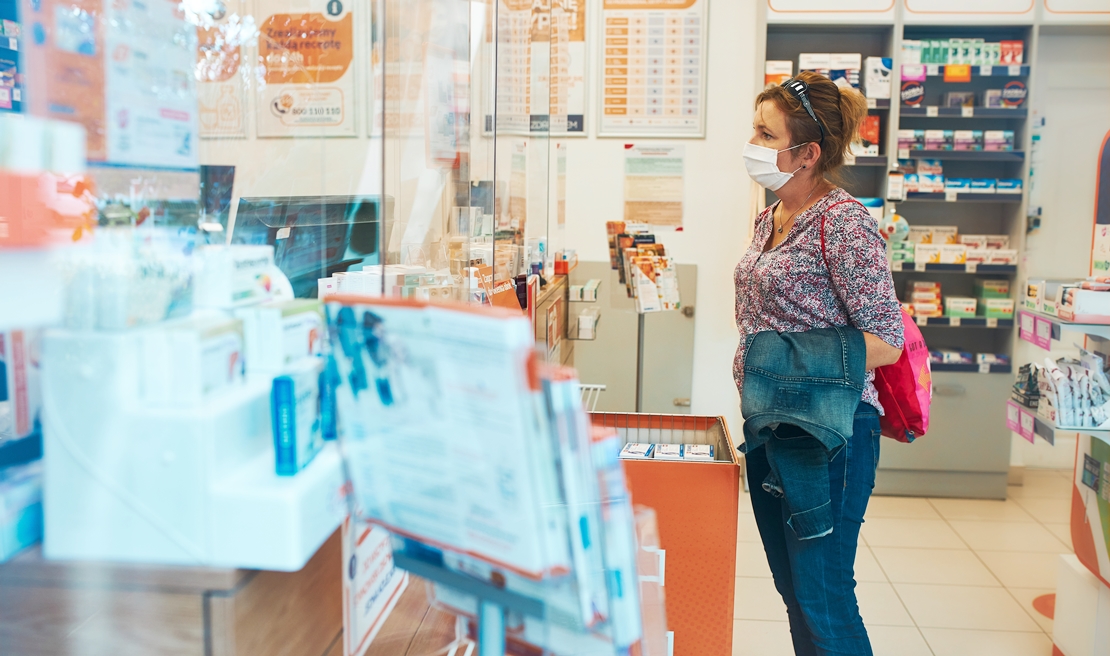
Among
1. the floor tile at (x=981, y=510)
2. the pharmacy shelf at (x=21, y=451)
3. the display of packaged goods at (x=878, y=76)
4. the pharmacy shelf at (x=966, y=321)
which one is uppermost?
the display of packaged goods at (x=878, y=76)

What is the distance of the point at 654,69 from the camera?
4582mm

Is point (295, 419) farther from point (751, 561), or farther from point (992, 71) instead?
point (992, 71)

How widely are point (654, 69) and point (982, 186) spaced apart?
1.89 meters

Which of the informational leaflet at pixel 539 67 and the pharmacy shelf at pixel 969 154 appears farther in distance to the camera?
the pharmacy shelf at pixel 969 154

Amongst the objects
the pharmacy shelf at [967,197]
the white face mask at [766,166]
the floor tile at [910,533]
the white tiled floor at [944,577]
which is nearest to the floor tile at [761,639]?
the white tiled floor at [944,577]

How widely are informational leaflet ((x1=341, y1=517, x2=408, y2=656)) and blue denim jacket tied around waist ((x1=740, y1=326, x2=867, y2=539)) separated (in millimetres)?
926

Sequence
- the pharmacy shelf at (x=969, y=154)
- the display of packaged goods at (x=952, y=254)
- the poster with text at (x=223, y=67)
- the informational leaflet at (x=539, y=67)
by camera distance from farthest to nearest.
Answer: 1. the display of packaged goods at (x=952, y=254)
2. the pharmacy shelf at (x=969, y=154)
3. the informational leaflet at (x=539, y=67)
4. the poster with text at (x=223, y=67)

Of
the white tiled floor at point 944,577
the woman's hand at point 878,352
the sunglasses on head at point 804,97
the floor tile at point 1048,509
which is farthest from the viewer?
the floor tile at point 1048,509

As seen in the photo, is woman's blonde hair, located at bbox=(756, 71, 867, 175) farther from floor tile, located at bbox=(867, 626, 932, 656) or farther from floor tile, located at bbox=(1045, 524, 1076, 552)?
floor tile, located at bbox=(1045, 524, 1076, 552)

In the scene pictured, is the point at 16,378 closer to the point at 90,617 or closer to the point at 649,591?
the point at 90,617

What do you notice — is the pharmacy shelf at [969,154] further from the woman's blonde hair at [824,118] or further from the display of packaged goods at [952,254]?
the woman's blonde hair at [824,118]

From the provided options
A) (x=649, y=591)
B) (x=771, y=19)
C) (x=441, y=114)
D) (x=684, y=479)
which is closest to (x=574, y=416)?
(x=649, y=591)

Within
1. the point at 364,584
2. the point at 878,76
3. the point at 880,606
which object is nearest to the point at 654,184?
the point at 878,76

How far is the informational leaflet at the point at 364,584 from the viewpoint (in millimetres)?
1082
